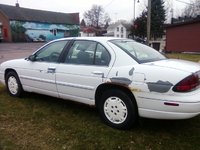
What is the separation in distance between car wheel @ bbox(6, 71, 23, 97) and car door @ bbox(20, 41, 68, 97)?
0.74 feet

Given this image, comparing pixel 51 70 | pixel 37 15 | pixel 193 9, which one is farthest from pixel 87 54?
pixel 193 9

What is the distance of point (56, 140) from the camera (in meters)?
4.04

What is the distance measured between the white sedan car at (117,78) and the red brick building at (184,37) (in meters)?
22.2

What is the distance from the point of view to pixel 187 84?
3.78 meters

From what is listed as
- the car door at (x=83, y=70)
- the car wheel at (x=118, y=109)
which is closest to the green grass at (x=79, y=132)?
the car wheel at (x=118, y=109)

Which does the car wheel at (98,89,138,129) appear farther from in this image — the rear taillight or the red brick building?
the red brick building

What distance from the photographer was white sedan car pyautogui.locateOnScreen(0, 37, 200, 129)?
3.80 metres

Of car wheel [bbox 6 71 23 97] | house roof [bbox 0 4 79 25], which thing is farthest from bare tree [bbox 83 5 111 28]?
car wheel [bbox 6 71 23 97]

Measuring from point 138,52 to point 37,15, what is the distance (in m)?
48.5

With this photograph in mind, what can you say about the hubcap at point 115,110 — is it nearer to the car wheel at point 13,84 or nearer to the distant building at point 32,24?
the car wheel at point 13,84

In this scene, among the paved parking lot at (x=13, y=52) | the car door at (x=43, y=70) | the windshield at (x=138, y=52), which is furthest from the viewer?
the paved parking lot at (x=13, y=52)

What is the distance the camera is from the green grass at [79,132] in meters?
3.86

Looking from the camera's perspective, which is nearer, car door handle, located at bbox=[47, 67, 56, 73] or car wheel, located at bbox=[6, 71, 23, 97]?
car door handle, located at bbox=[47, 67, 56, 73]

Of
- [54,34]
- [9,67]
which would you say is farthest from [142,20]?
[9,67]
